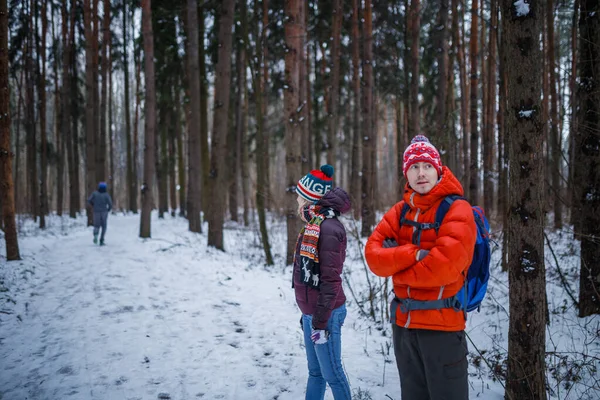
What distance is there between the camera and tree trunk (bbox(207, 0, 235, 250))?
32.0 ft

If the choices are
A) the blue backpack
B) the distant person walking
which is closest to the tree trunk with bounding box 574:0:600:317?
the blue backpack

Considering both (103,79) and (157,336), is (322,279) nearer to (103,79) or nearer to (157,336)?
(157,336)

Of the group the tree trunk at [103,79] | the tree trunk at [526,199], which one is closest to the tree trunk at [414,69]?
the tree trunk at [526,199]

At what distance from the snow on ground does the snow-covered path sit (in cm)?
2

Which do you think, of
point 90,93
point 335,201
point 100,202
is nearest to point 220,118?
point 100,202

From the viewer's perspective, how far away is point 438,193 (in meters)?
2.02

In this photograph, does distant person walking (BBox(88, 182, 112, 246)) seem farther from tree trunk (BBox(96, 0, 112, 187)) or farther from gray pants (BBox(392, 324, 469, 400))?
gray pants (BBox(392, 324, 469, 400))

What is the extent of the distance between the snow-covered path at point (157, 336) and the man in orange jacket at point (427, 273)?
1.58 m

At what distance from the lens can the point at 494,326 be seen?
4633mm

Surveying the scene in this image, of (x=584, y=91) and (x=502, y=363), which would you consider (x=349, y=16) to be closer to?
(x=584, y=91)

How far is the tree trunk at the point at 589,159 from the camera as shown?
3.99m

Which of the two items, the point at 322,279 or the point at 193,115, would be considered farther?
the point at 193,115

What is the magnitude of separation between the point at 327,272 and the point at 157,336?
338 cm

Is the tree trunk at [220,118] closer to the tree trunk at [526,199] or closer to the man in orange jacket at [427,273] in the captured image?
the tree trunk at [526,199]
